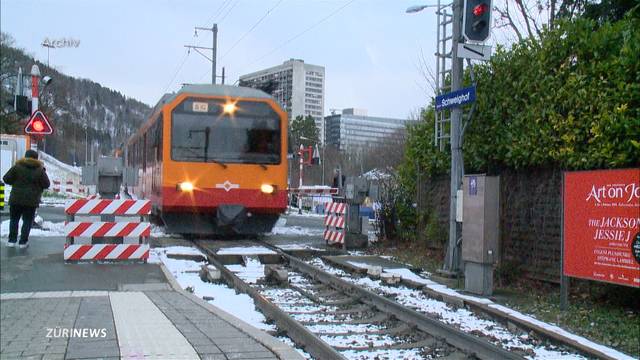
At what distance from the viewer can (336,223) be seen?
49.1ft

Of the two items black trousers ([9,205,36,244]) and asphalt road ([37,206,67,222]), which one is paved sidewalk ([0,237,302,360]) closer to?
black trousers ([9,205,36,244])

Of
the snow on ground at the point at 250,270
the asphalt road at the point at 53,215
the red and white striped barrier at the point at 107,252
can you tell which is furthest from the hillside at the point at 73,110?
the snow on ground at the point at 250,270

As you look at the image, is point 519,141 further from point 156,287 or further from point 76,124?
point 76,124

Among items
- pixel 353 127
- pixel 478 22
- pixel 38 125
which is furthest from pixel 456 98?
pixel 353 127

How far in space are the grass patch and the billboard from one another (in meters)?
0.46

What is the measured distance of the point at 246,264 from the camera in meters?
11.9

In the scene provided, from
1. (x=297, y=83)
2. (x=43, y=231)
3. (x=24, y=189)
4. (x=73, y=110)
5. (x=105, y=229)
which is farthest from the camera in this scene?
(x=73, y=110)

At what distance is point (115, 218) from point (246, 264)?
7.99ft

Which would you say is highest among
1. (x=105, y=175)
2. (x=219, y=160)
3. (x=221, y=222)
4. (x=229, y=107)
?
(x=229, y=107)

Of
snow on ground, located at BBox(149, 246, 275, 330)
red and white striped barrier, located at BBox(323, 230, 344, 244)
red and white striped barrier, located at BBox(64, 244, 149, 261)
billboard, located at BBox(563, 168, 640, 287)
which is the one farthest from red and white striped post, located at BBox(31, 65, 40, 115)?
billboard, located at BBox(563, 168, 640, 287)

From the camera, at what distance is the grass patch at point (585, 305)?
6.81 meters

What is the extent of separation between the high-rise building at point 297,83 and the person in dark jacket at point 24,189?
32496 mm

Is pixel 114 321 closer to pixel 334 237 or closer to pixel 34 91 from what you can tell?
pixel 334 237

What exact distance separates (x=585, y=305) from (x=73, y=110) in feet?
277
